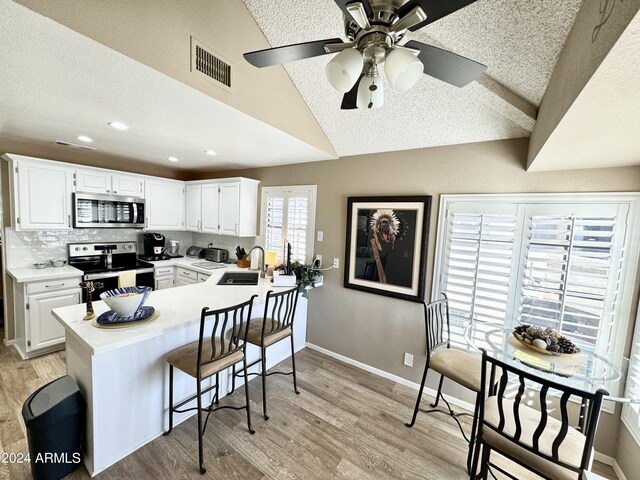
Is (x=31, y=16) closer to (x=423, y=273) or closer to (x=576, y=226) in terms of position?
(x=423, y=273)

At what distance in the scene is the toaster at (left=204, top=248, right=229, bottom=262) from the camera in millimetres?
4164

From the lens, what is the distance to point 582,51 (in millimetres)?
921

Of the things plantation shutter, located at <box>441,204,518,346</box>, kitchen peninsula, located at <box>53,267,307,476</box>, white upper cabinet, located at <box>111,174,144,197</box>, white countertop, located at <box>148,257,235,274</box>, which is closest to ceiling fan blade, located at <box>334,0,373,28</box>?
plantation shutter, located at <box>441,204,518,346</box>

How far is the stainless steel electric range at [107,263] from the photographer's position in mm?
3190

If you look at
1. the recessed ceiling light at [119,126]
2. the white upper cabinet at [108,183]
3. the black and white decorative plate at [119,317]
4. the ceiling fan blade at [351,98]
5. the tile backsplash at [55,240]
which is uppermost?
the recessed ceiling light at [119,126]

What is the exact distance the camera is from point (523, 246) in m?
2.07

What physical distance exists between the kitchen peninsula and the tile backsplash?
2009 mm

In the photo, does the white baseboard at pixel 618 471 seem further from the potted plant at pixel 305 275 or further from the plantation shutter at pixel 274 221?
the plantation shutter at pixel 274 221

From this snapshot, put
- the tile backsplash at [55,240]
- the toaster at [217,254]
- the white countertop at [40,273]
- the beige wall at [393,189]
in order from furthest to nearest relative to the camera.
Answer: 1. the toaster at [217,254]
2. the tile backsplash at [55,240]
3. the white countertop at [40,273]
4. the beige wall at [393,189]

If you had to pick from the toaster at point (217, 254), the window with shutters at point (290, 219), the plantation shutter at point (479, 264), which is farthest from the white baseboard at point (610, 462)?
the toaster at point (217, 254)

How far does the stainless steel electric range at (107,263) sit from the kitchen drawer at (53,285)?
101 mm

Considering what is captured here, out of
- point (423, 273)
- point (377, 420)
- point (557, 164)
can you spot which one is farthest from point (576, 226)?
point (377, 420)

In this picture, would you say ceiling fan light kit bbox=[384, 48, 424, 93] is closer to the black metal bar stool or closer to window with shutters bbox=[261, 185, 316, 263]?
the black metal bar stool

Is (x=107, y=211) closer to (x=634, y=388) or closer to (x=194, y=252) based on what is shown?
(x=194, y=252)
